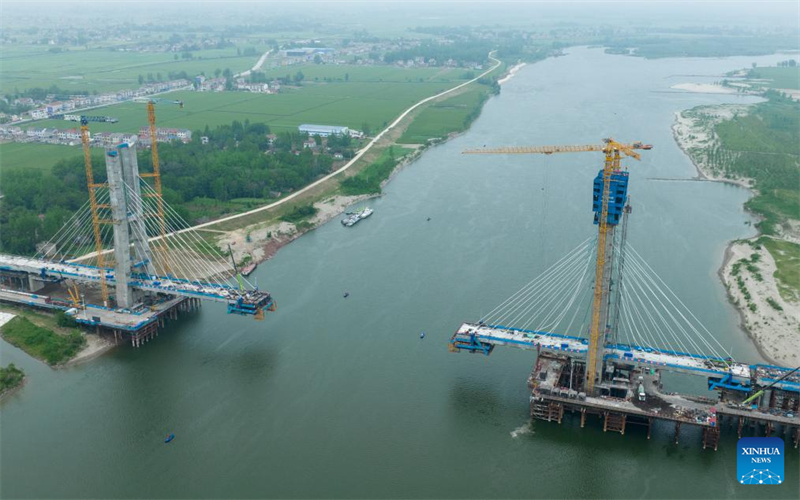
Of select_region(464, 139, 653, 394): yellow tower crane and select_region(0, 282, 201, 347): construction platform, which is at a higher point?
select_region(464, 139, 653, 394): yellow tower crane

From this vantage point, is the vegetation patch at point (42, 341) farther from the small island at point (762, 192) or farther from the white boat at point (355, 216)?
the small island at point (762, 192)

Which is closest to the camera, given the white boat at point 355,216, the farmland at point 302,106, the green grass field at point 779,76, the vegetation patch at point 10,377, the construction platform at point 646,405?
the construction platform at point 646,405

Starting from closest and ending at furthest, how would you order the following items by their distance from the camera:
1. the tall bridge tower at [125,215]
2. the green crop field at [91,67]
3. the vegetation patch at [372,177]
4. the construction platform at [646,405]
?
1. the construction platform at [646,405]
2. the tall bridge tower at [125,215]
3. the vegetation patch at [372,177]
4. the green crop field at [91,67]

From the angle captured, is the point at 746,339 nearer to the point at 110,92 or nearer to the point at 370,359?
the point at 370,359

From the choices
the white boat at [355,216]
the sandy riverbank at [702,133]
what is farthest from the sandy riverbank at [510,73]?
the white boat at [355,216]

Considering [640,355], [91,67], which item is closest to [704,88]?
[640,355]

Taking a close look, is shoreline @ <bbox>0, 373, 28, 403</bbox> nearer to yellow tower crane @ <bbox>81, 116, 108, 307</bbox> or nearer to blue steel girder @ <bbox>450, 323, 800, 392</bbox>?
yellow tower crane @ <bbox>81, 116, 108, 307</bbox>

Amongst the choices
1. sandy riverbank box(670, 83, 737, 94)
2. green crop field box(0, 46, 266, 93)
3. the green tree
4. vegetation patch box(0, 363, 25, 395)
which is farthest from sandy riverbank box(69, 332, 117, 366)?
sandy riverbank box(670, 83, 737, 94)
